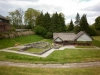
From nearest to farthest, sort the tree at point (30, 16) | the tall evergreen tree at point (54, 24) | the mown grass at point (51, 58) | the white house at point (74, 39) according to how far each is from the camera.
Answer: the mown grass at point (51, 58) → the white house at point (74, 39) → the tall evergreen tree at point (54, 24) → the tree at point (30, 16)

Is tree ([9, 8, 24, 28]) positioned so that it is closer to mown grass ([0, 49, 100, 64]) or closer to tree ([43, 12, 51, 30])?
tree ([43, 12, 51, 30])

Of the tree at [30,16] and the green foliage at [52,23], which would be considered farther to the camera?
the tree at [30,16]

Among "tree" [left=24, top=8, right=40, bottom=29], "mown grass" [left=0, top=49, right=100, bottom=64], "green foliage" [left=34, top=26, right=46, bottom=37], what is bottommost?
"mown grass" [left=0, top=49, right=100, bottom=64]

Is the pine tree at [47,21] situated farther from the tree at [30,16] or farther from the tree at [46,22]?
the tree at [30,16]

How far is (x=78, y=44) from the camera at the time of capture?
163 ft

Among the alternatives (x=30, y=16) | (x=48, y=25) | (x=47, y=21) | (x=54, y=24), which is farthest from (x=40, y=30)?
(x=30, y=16)

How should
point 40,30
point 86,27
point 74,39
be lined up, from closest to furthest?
point 74,39
point 40,30
point 86,27

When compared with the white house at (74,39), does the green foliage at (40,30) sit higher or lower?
higher

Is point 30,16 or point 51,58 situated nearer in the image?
point 51,58

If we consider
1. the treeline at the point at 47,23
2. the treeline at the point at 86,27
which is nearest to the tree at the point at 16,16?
the treeline at the point at 47,23

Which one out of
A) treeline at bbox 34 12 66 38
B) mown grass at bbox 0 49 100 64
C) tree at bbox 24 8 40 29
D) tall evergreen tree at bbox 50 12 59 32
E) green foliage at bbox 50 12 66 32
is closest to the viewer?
mown grass at bbox 0 49 100 64

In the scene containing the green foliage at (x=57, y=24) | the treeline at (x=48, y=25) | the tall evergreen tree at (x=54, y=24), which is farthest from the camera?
the green foliage at (x=57, y=24)

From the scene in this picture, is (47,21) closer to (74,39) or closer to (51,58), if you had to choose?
(74,39)

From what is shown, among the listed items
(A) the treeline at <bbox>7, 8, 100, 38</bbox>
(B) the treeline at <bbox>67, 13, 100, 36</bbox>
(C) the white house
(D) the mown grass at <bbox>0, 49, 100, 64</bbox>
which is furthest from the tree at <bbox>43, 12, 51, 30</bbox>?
(D) the mown grass at <bbox>0, 49, 100, 64</bbox>
